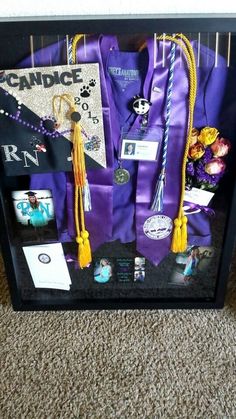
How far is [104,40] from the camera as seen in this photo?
0.75 meters

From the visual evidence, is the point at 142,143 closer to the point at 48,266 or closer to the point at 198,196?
the point at 198,196

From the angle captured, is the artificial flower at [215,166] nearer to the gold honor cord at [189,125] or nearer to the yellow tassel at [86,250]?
the gold honor cord at [189,125]

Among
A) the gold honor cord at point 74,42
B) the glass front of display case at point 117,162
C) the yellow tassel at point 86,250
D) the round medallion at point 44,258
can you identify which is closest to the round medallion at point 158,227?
the glass front of display case at point 117,162

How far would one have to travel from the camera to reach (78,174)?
0.84m

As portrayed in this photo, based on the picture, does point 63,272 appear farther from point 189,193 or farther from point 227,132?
point 227,132

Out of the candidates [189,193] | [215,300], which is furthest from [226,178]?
[215,300]

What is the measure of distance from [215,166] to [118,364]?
45 cm

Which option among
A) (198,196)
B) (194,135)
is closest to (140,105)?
(194,135)

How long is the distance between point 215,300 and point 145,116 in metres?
0.47

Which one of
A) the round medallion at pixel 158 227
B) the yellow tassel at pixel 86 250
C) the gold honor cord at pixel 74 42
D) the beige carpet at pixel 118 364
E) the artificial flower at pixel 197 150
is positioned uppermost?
the gold honor cord at pixel 74 42

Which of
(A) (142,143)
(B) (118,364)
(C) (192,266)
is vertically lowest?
(B) (118,364)

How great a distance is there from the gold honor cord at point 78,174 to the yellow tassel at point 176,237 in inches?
6.9

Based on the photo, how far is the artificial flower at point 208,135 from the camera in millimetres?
815
